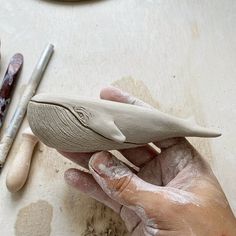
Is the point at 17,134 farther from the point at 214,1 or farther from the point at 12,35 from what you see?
the point at 214,1

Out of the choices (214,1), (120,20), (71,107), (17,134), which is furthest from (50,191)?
(214,1)

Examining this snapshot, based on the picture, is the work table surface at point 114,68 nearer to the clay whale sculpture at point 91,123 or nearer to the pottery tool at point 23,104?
the pottery tool at point 23,104

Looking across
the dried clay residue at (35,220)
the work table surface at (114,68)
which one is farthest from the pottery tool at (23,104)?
the dried clay residue at (35,220)

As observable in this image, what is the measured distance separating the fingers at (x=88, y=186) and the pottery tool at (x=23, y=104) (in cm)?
19

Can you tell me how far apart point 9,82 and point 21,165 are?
0.80ft

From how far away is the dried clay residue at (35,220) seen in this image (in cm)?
94

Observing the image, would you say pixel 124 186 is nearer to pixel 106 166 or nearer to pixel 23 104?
pixel 106 166

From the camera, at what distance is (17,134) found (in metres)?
1.03

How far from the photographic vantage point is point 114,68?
114 cm

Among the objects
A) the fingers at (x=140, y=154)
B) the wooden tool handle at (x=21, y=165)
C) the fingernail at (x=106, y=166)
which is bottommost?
the wooden tool handle at (x=21, y=165)

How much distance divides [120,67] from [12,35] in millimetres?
341

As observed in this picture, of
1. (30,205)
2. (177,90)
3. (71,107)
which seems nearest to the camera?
(71,107)

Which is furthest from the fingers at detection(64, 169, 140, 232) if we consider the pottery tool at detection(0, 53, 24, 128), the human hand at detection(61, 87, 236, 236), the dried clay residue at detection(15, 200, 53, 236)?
the pottery tool at detection(0, 53, 24, 128)

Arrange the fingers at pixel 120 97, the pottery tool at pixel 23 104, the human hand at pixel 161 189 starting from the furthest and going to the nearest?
the pottery tool at pixel 23 104 → the fingers at pixel 120 97 → the human hand at pixel 161 189
